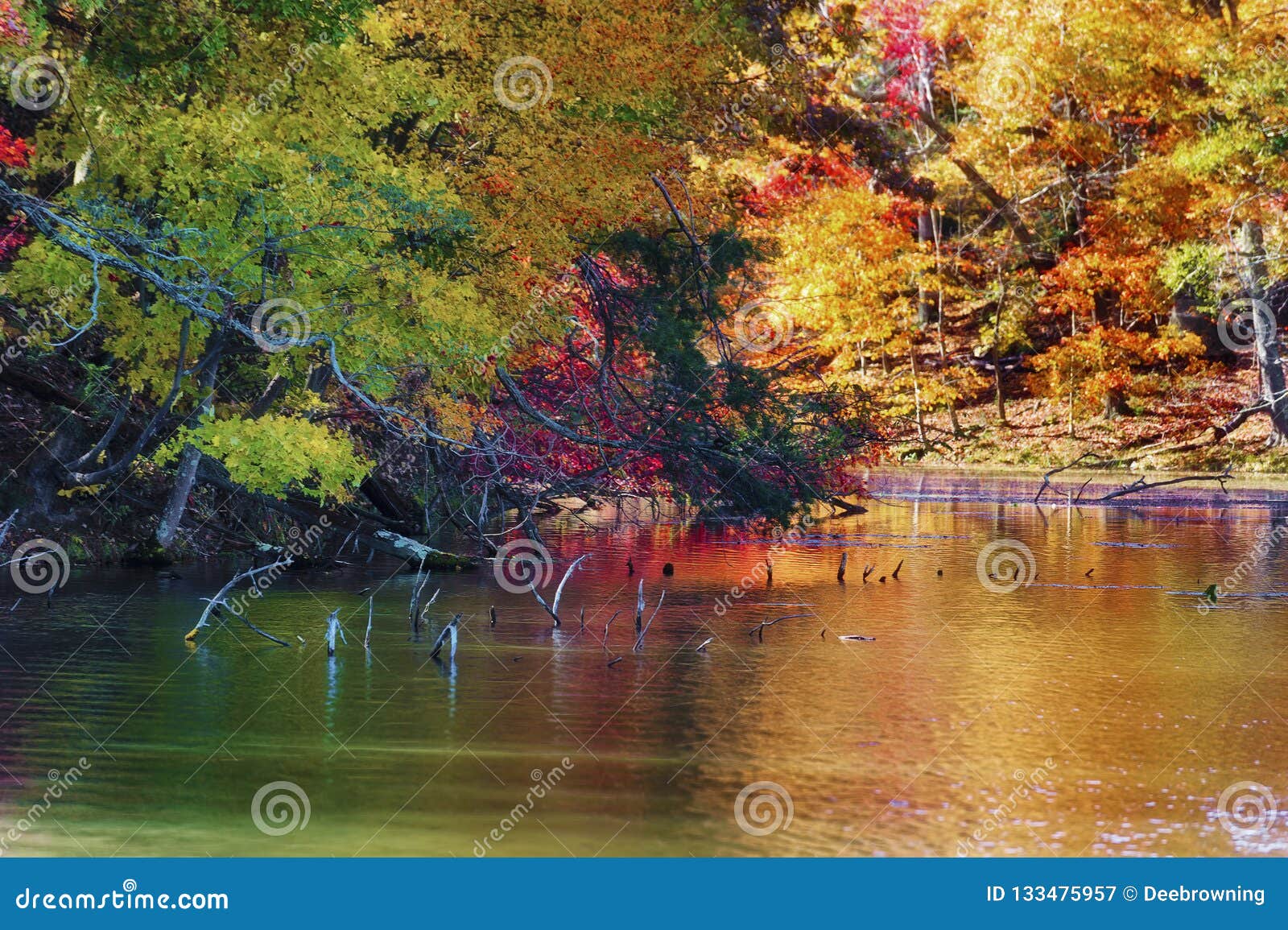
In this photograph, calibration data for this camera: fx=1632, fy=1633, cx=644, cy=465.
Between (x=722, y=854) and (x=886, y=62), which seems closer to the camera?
(x=722, y=854)

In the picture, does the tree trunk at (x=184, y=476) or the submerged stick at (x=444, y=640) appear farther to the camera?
the tree trunk at (x=184, y=476)

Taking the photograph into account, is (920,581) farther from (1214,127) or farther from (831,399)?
(1214,127)

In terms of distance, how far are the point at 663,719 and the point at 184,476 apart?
9.51 meters

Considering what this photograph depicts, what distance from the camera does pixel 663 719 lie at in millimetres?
13344

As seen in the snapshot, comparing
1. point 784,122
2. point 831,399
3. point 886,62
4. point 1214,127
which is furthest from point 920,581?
point 886,62

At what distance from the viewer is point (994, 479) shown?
44.4 meters

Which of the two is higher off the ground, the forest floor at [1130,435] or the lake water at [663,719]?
the forest floor at [1130,435]

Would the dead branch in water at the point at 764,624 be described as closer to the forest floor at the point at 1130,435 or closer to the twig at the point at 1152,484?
the twig at the point at 1152,484

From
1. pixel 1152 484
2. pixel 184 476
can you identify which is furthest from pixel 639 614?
pixel 1152 484

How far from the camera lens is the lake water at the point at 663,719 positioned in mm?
10180

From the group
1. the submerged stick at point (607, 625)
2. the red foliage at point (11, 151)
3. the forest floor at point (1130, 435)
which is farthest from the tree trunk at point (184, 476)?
the forest floor at point (1130, 435)

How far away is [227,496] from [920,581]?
10.1 m

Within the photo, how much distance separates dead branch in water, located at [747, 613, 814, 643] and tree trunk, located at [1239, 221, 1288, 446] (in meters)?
25.7

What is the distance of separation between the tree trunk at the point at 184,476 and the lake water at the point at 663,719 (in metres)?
0.70
